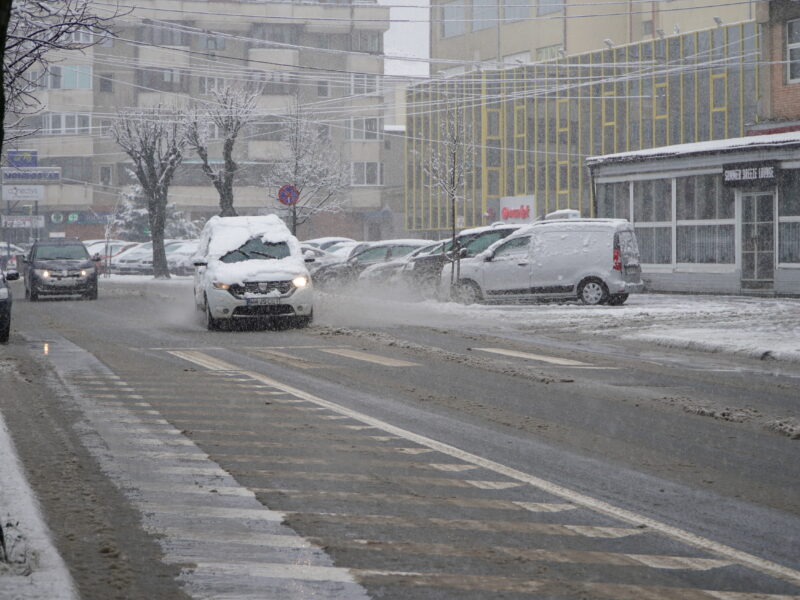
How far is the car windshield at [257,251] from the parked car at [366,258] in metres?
10.8

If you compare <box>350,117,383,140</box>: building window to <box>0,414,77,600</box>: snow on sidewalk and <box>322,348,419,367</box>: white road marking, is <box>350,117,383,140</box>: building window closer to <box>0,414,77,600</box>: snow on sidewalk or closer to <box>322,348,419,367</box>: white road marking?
<box>322,348,419,367</box>: white road marking

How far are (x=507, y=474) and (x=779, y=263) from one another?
77.2ft

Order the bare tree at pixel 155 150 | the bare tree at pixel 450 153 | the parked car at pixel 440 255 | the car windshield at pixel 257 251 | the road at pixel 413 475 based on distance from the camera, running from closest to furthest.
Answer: the road at pixel 413 475 → the car windshield at pixel 257 251 → the parked car at pixel 440 255 → the bare tree at pixel 450 153 → the bare tree at pixel 155 150

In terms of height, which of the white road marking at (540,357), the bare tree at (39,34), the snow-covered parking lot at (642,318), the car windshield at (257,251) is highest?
the bare tree at (39,34)

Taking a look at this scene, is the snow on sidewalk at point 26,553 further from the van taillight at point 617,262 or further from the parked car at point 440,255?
the parked car at point 440,255

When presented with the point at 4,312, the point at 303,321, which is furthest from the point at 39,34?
the point at 303,321

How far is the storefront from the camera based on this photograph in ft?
97.9

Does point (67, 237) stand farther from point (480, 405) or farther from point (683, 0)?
point (480, 405)

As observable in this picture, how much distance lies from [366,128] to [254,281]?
71.2m

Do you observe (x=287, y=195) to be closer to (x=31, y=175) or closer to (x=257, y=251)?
(x=257, y=251)

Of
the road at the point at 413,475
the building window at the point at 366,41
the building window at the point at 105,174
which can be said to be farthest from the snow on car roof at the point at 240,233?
the building window at the point at 366,41

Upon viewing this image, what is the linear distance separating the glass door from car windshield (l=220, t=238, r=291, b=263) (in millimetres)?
13115

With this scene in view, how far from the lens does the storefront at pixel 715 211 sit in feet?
97.9

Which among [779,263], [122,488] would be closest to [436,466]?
[122,488]
